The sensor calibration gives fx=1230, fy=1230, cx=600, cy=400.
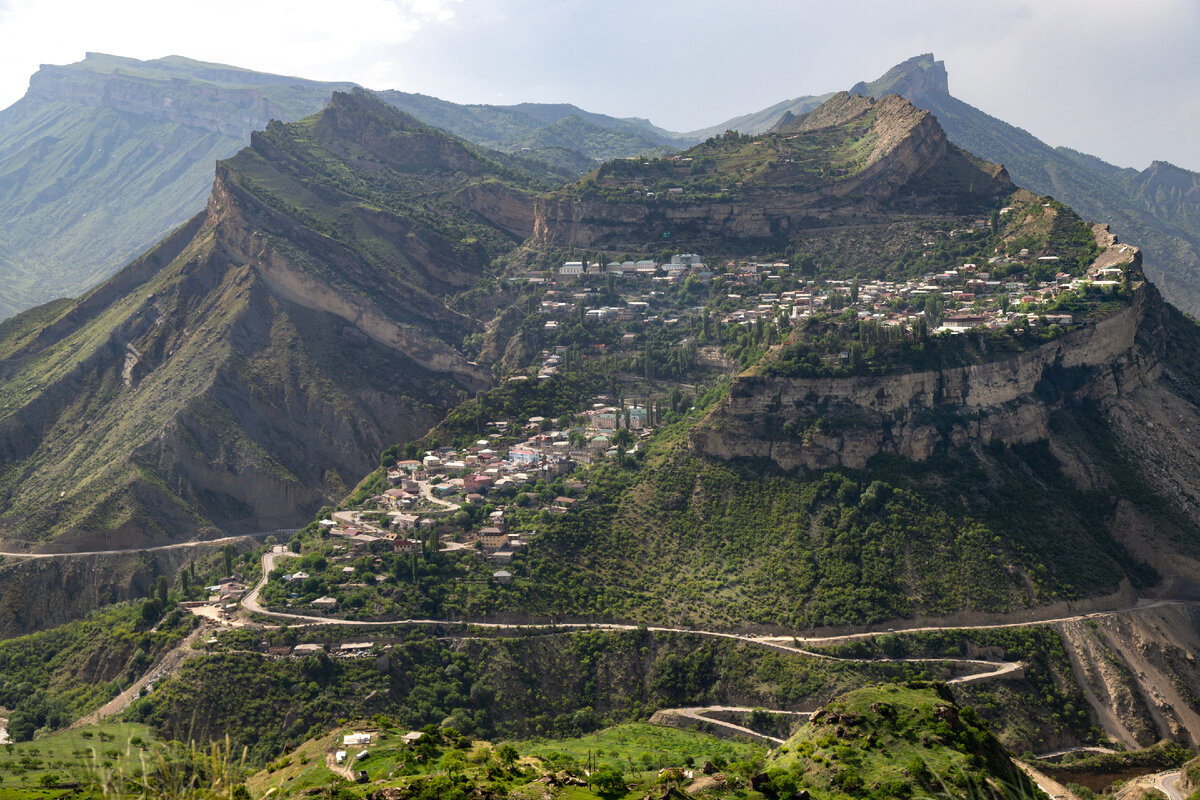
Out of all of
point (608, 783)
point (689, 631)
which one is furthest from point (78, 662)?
point (608, 783)

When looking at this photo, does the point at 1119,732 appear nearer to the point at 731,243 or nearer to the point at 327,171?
the point at 731,243

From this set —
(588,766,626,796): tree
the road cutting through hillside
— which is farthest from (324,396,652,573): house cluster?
(588,766,626,796): tree

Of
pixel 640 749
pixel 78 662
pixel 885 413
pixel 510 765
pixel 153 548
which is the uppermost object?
pixel 885 413

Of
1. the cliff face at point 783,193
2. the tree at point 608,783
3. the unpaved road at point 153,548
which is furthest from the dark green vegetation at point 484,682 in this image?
the cliff face at point 783,193

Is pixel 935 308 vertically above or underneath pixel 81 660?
above

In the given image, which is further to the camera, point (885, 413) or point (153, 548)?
point (153, 548)

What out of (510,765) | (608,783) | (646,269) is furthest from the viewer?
(646,269)

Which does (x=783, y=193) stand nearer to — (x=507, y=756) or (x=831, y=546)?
(x=831, y=546)

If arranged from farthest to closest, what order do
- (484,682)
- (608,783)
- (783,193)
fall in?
(783,193), (484,682), (608,783)
